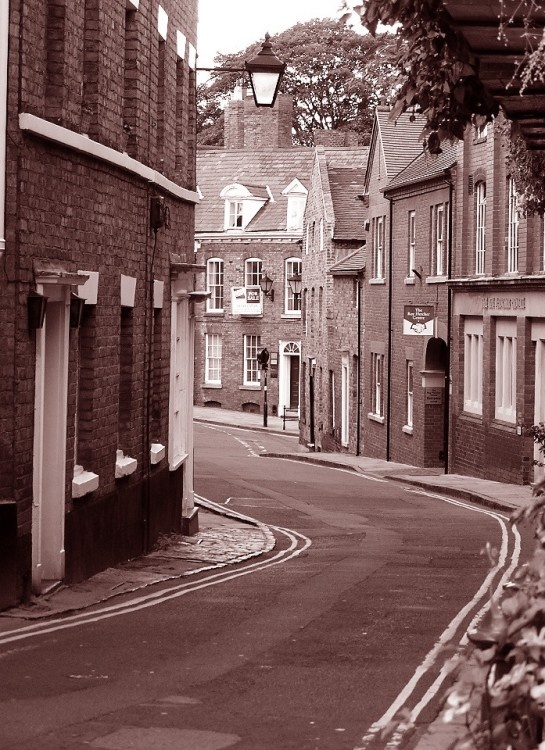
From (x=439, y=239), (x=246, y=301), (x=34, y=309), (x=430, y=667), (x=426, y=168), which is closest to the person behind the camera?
(x=430, y=667)

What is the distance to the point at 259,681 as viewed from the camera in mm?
9195

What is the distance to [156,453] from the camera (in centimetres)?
1820

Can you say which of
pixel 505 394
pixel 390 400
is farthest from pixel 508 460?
pixel 390 400

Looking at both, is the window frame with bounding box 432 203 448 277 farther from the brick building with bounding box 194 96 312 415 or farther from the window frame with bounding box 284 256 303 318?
the window frame with bounding box 284 256 303 318

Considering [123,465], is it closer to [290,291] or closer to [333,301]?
[333,301]

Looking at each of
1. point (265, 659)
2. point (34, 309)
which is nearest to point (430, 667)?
point (265, 659)

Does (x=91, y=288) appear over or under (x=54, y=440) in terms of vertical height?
over

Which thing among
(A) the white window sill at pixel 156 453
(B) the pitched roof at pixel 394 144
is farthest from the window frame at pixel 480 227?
(A) the white window sill at pixel 156 453

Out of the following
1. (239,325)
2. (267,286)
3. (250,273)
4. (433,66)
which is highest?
(250,273)

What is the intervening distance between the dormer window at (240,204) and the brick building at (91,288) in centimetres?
4558

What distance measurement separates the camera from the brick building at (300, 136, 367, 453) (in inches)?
1813

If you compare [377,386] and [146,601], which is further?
[377,386]

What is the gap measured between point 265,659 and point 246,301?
5628cm

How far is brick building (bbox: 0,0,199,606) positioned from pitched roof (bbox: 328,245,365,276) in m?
24.8
